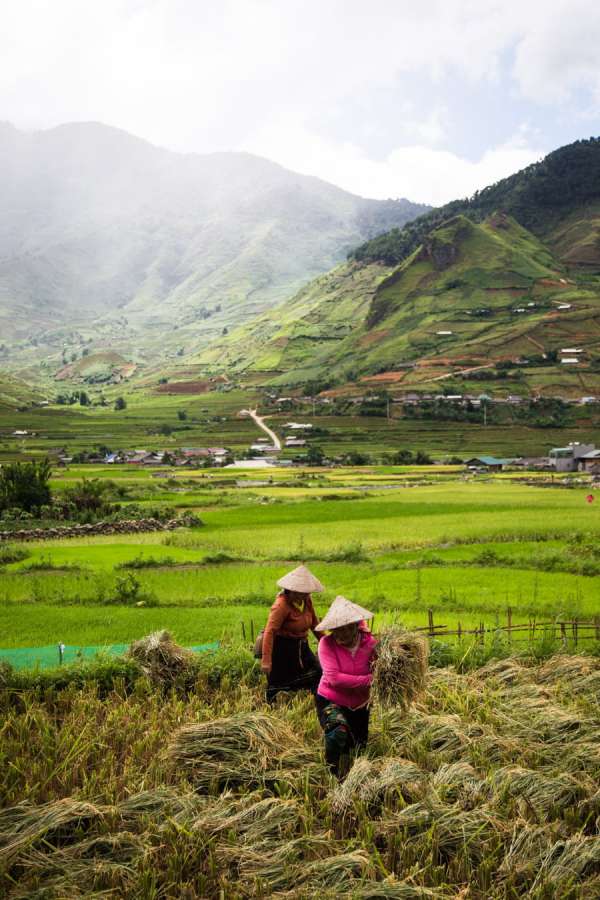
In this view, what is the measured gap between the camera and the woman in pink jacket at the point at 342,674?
644cm

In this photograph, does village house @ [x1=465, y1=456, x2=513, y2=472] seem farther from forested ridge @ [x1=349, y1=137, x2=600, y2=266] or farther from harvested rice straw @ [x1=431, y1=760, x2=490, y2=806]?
forested ridge @ [x1=349, y1=137, x2=600, y2=266]

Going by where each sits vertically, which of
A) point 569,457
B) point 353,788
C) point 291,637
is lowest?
point 569,457

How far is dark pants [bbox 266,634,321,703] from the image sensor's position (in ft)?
25.6

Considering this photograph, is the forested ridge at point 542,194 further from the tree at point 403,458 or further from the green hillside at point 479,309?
the tree at point 403,458

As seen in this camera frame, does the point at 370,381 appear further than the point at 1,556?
Yes

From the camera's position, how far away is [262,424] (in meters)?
99.2

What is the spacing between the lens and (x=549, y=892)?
4.91 m

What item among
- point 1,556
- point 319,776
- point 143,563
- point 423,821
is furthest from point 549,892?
point 1,556

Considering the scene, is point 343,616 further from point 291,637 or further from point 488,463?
point 488,463

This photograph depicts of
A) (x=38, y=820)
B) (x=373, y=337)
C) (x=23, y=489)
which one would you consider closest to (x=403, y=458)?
(x=23, y=489)

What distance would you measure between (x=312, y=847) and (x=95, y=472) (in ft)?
184

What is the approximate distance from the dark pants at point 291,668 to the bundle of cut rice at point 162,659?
1.82m

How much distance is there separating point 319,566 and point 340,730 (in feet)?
48.9

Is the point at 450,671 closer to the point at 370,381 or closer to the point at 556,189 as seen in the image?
the point at 370,381
